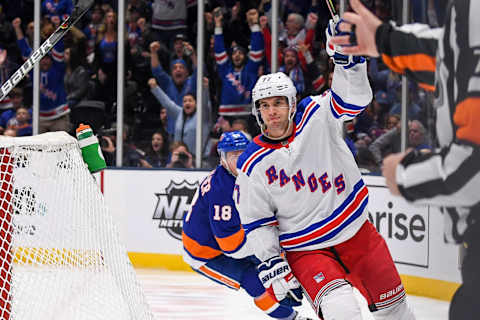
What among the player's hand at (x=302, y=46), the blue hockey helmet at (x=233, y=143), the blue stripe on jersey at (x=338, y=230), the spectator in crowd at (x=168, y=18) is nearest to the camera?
the blue stripe on jersey at (x=338, y=230)

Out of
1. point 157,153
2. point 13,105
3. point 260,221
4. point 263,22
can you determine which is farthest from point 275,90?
point 13,105

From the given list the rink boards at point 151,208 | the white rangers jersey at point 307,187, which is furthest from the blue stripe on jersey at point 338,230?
the rink boards at point 151,208

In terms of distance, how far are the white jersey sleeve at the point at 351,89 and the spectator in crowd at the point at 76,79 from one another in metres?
5.07

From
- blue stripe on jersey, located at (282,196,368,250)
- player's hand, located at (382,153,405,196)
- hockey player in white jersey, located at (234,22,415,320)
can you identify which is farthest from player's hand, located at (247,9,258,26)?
player's hand, located at (382,153,405,196)

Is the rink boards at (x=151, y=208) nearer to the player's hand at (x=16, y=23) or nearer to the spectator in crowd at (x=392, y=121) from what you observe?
the spectator in crowd at (x=392, y=121)

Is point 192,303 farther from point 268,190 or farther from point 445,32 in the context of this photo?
point 445,32

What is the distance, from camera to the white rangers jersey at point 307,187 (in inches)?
112

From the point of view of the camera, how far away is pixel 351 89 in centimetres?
278

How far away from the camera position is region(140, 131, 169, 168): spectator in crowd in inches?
282

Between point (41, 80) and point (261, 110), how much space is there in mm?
5178

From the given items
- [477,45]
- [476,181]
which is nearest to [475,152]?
[476,181]

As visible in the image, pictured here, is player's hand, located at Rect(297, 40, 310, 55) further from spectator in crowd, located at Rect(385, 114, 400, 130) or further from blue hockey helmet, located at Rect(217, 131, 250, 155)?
blue hockey helmet, located at Rect(217, 131, 250, 155)

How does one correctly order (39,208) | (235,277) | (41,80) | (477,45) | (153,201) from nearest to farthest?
(477,45) < (39,208) < (235,277) < (153,201) < (41,80)

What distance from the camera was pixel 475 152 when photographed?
1395 mm
